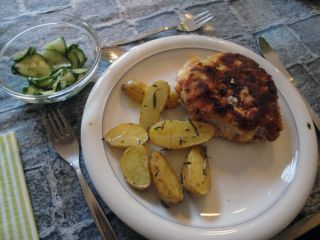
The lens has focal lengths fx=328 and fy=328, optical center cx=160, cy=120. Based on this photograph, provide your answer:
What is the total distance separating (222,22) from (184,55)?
36cm

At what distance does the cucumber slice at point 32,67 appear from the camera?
42.8 inches

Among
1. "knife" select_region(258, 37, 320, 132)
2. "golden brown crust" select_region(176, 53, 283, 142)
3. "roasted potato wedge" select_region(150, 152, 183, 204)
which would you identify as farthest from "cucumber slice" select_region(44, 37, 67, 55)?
"knife" select_region(258, 37, 320, 132)

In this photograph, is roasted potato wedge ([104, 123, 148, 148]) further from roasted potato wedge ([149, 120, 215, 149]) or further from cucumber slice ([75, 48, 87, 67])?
cucumber slice ([75, 48, 87, 67])

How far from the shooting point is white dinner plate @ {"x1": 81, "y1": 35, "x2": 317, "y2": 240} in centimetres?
81

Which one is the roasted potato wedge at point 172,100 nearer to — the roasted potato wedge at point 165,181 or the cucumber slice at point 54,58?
the roasted potato wedge at point 165,181

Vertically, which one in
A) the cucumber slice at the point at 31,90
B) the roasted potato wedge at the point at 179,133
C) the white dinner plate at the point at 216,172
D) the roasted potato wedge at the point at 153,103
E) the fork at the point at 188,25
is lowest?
the white dinner plate at the point at 216,172

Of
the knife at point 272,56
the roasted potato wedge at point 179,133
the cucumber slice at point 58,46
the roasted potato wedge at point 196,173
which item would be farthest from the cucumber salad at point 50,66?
the knife at point 272,56

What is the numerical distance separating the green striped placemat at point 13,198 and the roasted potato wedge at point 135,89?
0.38m

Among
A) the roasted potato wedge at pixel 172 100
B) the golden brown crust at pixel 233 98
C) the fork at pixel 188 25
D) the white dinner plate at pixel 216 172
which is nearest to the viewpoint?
the white dinner plate at pixel 216 172

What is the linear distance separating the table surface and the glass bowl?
0.20 feet

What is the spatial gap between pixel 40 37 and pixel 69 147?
51 centimetres

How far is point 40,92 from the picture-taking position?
1028 millimetres

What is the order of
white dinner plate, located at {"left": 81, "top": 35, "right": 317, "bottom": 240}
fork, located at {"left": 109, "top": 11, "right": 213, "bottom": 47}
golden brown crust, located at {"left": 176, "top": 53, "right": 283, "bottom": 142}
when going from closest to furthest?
white dinner plate, located at {"left": 81, "top": 35, "right": 317, "bottom": 240} < golden brown crust, located at {"left": 176, "top": 53, "right": 283, "bottom": 142} < fork, located at {"left": 109, "top": 11, "right": 213, "bottom": 47}

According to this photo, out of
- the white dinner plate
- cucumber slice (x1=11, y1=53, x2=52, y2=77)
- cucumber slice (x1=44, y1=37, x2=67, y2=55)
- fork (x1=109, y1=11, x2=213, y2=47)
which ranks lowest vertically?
the white dinner plate
